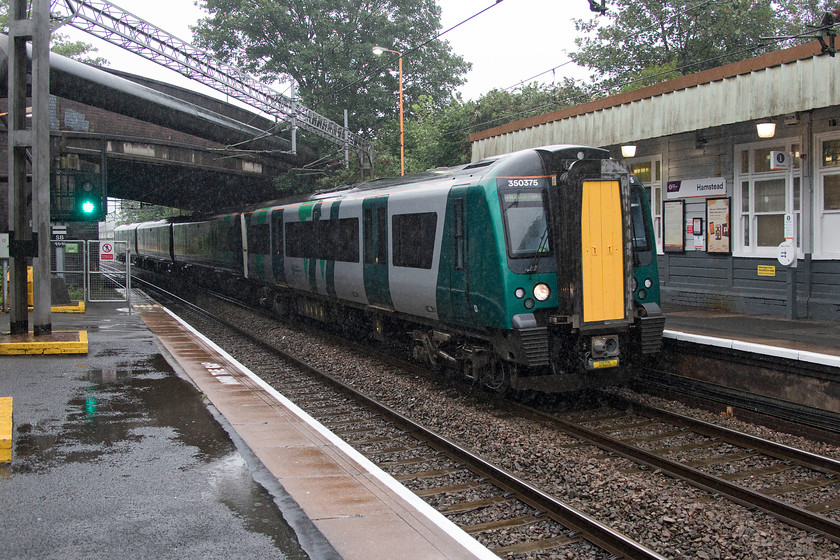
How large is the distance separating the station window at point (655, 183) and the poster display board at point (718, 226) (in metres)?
1.43

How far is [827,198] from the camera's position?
39.7ft

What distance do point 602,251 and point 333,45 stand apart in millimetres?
35655

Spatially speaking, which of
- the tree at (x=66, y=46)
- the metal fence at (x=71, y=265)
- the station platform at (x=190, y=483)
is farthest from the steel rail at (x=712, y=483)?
the tree at (x=66, y=46)

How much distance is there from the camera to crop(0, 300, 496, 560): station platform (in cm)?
444

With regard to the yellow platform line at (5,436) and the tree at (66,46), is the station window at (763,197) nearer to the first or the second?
the yellow platform line at (5,436)

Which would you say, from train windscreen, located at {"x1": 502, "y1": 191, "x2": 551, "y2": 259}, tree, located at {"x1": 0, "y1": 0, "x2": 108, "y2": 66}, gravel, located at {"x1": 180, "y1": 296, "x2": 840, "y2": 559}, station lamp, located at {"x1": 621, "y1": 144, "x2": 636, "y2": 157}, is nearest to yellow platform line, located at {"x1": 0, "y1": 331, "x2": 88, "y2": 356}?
gravel, located at {"x1": 180, "y1": 296, "x2": 840, "y2": 559}

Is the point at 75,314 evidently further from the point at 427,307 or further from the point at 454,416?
the point at 454,416

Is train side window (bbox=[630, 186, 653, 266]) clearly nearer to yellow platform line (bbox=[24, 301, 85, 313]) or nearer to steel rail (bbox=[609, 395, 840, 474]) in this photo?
steel rail (bbox=[609, 395, 840, 474])

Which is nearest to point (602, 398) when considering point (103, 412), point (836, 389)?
point (836, 389)

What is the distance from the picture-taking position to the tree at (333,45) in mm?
41781

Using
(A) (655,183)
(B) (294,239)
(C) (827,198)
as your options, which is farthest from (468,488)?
(A) (655,183)

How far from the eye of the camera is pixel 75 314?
17.7m

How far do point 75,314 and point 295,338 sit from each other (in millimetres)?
6027

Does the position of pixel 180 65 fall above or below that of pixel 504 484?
above
